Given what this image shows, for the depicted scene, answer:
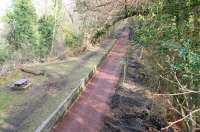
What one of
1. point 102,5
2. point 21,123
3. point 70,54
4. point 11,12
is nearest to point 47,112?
point 21,123

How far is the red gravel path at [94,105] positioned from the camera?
15913 millimetres

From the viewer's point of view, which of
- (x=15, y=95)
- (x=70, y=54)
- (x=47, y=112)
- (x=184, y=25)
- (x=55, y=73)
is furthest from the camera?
(x=70, y=54)

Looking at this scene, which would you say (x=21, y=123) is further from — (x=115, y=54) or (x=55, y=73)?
(x=115, y=54)

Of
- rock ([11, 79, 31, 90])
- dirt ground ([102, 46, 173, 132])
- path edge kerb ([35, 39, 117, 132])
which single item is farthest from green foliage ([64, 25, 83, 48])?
rock ([11, 79, 31, 90])

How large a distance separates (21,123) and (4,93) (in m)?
5.36

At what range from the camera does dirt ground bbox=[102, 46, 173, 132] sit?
52.5 feet

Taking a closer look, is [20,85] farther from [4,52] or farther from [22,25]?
[22,25]

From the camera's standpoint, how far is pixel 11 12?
42062 mm

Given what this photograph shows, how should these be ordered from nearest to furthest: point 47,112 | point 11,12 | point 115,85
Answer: point 47,112 < point 115,85 < point 11,12

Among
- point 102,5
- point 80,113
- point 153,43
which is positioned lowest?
point 80,113

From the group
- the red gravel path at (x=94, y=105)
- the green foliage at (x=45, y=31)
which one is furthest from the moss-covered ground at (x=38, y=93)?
the green foliage at (x=45, y=31)

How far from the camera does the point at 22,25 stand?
42.2m

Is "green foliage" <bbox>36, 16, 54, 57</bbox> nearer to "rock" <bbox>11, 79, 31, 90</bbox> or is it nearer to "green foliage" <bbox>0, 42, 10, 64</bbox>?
"green foliage" <bbox>0, 42, 10, 64</bbox>

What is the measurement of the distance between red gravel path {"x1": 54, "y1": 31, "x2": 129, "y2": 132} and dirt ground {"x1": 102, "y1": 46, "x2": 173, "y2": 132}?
19.5 inches
